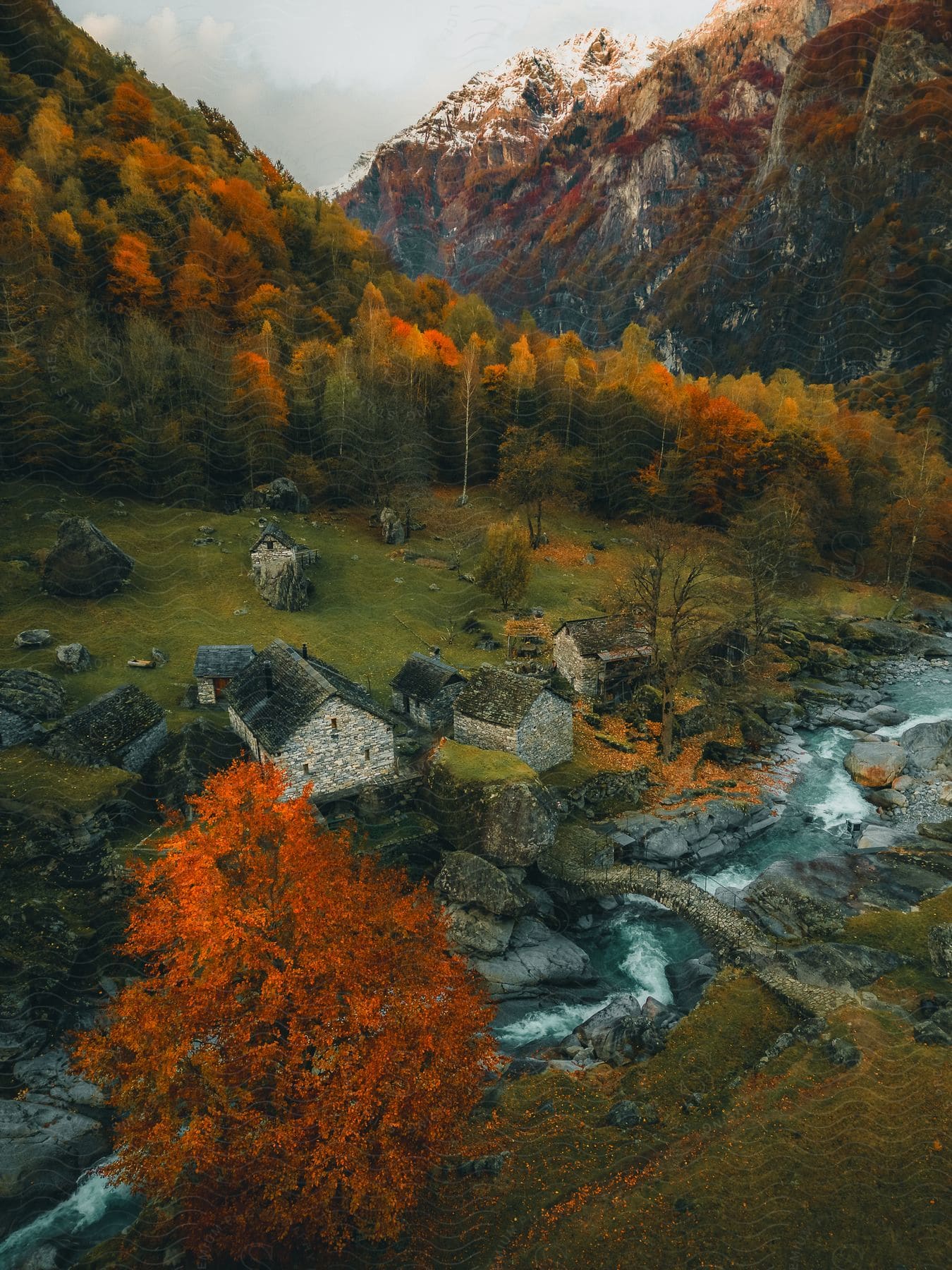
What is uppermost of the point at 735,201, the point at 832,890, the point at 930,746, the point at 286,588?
the point at 735,201

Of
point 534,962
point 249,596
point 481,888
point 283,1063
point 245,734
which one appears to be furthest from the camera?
point 249,596

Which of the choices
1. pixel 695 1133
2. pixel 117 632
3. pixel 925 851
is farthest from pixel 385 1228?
pixel 117 632

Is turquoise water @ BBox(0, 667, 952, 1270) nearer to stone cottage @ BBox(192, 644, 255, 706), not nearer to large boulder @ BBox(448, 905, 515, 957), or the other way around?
large boulder @ BBox(448, 905, 515, 957)

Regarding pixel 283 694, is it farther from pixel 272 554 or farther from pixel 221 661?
pixel 272 554

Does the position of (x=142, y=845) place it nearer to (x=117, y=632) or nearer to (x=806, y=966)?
(x=117, y=632)

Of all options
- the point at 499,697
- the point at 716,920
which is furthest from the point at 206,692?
the point at 716,920

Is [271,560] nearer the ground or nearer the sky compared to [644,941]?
nearer the sky
